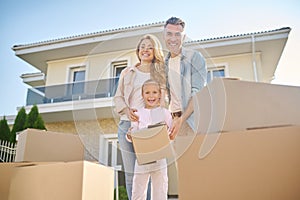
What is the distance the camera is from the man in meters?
1.33

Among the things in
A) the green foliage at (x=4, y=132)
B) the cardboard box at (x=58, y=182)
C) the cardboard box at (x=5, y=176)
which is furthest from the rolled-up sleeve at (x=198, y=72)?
the green foliage at (x=4, y=132)

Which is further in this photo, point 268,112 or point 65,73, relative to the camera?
point 65,73

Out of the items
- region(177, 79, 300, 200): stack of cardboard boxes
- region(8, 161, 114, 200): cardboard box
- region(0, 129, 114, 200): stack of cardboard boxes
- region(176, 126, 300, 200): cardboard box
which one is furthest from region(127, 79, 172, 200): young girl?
region(176, 126, 300, 200): cardboard box

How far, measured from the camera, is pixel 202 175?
2.86ft

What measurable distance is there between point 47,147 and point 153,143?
2.05 ft

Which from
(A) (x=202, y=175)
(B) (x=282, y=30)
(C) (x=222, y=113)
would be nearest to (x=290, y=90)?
(C) (x=222, y=113)

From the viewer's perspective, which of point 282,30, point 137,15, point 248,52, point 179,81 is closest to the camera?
point 179,81

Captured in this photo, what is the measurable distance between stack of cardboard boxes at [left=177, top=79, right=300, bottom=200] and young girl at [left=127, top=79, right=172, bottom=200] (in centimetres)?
41

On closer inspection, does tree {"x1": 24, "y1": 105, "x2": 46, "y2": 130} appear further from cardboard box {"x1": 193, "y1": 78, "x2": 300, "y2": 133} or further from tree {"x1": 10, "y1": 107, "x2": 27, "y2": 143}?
cardboard box {"x1": 193, "y1": 78, "x2": 300, "y2": 133}

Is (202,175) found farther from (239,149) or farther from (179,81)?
(179,81)

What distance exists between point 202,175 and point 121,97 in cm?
77

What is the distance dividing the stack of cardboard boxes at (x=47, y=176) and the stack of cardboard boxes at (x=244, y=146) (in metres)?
0.42

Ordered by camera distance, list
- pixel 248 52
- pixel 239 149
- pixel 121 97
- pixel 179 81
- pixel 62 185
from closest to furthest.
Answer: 1. pixel 239 149
2. pixel 62 185
3. pixel 179 81
4. pixel 121 97
5. pixel 248 52

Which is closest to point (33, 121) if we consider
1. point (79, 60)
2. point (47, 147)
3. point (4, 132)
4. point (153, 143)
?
point (4, 132)
